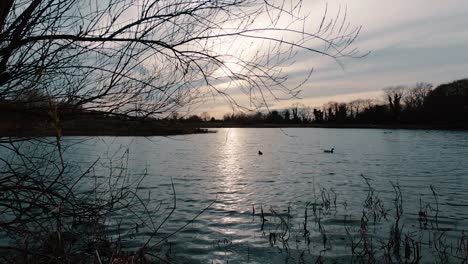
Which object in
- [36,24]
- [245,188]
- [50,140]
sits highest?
[36,24]

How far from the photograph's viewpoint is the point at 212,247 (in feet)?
25.6

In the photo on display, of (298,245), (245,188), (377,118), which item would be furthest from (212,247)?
(377,118)

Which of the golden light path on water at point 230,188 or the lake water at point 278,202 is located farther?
the golden light path on water at point 230,188

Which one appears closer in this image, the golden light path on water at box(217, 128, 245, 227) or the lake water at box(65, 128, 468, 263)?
the lake water at box(65, 128, 468, 263)

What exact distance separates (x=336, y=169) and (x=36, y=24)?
1944cm

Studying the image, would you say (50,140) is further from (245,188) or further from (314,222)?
(245,188)

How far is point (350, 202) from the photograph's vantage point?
469 inches

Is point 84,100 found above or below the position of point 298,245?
above

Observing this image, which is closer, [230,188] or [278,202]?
[278,202]

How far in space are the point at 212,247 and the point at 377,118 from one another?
92767 millimetres

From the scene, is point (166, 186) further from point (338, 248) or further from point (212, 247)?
point (338, 248)

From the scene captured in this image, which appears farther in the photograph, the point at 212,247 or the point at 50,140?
the point at 212,247

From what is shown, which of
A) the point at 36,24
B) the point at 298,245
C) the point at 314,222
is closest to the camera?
the point at 36,24

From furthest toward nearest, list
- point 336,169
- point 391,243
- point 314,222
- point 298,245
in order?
point 336,169 < point 314,222 < point 298,245 < point 391,243
